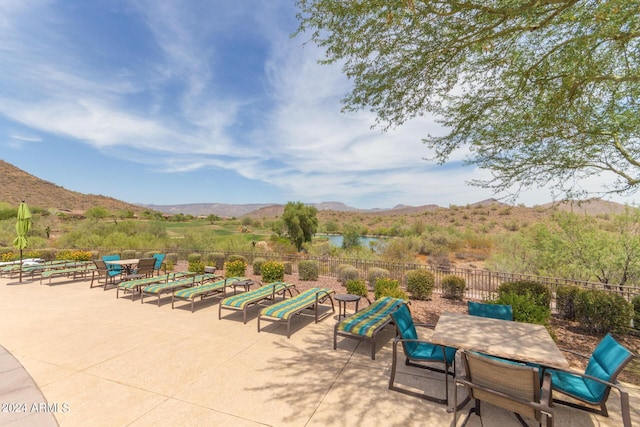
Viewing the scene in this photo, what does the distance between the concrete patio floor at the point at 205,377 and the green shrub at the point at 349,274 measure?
4086 millimetres

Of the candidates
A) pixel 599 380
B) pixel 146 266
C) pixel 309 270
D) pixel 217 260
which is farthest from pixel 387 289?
pixel 217 260

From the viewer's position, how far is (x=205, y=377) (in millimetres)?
3777

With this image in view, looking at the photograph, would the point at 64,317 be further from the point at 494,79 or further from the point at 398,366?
the point at 494,79

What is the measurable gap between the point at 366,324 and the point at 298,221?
758 inches

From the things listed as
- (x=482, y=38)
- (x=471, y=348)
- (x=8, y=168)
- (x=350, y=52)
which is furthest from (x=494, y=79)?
(x=8, y=168)

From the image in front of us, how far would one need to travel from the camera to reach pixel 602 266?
862 cm

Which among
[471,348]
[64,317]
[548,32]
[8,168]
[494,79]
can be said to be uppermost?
[8,168]

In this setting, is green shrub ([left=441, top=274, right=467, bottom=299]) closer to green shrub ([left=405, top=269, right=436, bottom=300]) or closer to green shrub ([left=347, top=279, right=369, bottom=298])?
green shrub ([left=405, top=269, right=436, bottom=300])

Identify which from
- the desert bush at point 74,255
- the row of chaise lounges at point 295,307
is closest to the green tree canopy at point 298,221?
the desert bush at point 74,255

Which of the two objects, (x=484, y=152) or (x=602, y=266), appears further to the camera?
(x=602, y=266)

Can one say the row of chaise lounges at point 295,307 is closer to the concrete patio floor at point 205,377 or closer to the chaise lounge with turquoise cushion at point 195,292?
the chaise lounge with turquoise cushion at point 195,292

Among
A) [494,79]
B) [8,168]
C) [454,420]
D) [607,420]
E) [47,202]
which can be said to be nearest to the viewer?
[454,420]

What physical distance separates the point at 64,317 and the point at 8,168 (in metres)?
63.3

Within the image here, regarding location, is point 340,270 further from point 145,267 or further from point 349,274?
point 145,267
